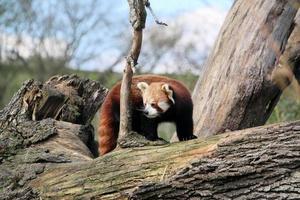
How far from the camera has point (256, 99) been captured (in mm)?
5922

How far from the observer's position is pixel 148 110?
17.3ft

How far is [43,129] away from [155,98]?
37.7 inches

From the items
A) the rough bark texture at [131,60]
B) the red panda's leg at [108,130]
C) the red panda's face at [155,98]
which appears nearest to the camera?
the rough bark texture at [131,60]

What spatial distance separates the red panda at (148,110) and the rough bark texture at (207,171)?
1.24 meters

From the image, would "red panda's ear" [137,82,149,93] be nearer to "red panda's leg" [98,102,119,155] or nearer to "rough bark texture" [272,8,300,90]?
"red panda's leg" [98,102,119,155]

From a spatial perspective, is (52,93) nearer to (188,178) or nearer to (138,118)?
(138,118)

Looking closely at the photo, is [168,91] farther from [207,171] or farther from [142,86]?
[207,171]

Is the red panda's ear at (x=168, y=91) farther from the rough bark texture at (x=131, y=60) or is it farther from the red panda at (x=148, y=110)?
the rough bark texture at (x=131, y=60)

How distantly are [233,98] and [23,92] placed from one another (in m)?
1.97

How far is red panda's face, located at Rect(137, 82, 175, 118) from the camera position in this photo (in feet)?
17.1

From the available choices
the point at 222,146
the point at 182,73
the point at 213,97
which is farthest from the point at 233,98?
the point at 182,73

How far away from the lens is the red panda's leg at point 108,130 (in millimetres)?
5328

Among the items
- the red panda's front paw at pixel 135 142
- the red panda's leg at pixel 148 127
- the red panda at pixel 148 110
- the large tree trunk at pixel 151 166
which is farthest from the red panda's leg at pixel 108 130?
the red panda's front paw at pixel 135 142

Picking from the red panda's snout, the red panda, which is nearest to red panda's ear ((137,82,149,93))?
the red panda
